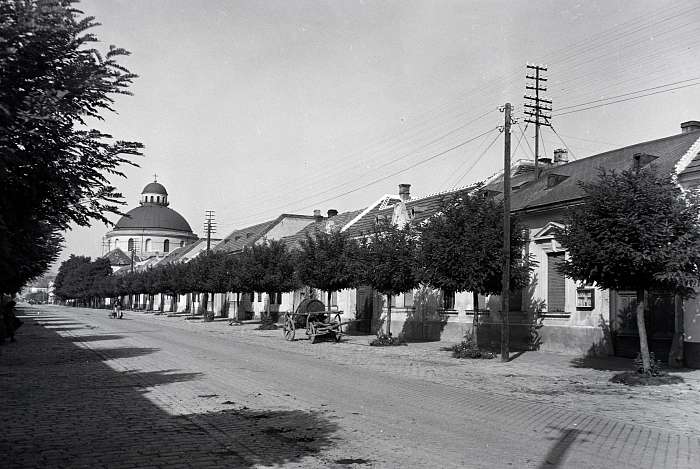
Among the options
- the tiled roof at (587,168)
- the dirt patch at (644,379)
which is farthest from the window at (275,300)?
the dirt patch at (644,379)

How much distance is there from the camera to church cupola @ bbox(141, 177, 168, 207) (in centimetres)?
12256

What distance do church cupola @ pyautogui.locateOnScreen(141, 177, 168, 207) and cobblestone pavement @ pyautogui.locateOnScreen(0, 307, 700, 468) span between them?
362 ft

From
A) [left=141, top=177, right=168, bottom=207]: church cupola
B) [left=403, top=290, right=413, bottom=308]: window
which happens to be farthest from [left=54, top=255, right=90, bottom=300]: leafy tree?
[left=403, top=290, right=413, bottom=308]: window

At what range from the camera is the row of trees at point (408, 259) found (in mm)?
18078

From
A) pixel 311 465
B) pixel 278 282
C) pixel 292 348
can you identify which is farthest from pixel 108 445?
pixel 278 282

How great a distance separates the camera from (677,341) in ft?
53.5

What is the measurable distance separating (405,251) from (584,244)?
968 cm

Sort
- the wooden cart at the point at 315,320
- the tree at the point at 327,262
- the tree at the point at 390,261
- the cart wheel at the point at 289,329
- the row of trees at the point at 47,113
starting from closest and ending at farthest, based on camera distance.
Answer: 1. the row of trees at the point at 47,113
2. the tree at the point at 390,261
3. the wooden cart at the point at 315,320
4. the cart wheel at the point at 289,329
5. the tree at the point at 327,262

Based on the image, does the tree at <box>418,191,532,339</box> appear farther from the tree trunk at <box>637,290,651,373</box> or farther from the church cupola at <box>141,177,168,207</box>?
the church cupola at <box>141,177,168,207</box>

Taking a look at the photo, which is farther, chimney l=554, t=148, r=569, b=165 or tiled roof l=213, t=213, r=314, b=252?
tiled roof l=213, t=213, r=314, b=252

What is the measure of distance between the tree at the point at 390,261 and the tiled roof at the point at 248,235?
90.2 ft

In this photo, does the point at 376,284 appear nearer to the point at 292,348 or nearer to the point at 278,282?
the point at 292,348

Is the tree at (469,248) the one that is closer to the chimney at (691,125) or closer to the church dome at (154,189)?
the chimney at (691,125)

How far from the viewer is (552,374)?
50.5 feet
